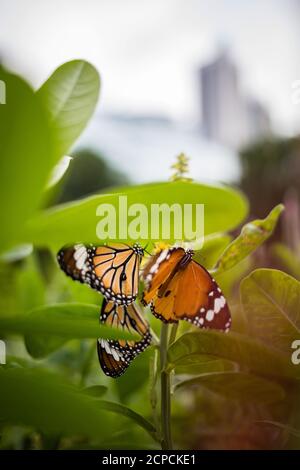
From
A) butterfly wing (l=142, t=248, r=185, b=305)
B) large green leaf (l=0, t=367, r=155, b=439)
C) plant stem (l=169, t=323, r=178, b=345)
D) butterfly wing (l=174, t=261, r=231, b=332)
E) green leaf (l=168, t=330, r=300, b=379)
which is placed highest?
butterfly wing (l=142, t=248, r=185, b=305)

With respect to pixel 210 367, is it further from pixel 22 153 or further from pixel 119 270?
pixel 22 153

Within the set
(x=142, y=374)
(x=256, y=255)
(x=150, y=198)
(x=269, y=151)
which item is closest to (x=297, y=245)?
(x=256, y=255)

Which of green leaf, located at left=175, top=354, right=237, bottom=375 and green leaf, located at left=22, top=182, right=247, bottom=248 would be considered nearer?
green leaf, located at left=22, top=182, right=247, bottom=248

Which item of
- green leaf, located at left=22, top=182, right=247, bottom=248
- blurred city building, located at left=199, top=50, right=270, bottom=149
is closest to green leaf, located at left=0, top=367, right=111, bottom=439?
green leaf, located at left=22, top=182, right=247, bottom=248

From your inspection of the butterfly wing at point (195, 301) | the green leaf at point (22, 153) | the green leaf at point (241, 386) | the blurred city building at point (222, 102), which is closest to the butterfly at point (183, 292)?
the butterfly wing at point (195, 301)

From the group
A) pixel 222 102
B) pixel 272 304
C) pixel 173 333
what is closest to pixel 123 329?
pixel 173 333

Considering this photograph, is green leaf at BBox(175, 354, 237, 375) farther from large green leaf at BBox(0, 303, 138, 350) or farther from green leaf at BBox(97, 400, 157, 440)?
large green leaf at BBox(0, 303, 138, 350)

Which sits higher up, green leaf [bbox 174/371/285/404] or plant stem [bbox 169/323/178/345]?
plant stem [bbox 169/323/178/345]
